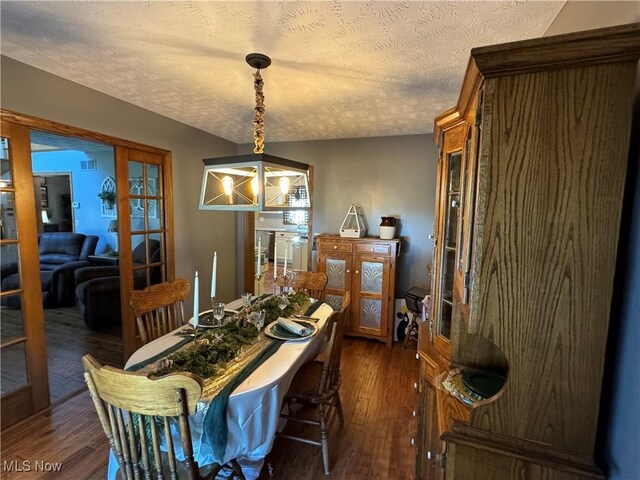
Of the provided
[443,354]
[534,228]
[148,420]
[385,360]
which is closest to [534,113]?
[534,228]

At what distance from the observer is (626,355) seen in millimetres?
732

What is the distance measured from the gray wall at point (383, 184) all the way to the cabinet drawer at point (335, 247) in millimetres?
423

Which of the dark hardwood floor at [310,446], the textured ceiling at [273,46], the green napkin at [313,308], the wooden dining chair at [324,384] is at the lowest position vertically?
the dark hardwood floor at [310,446]

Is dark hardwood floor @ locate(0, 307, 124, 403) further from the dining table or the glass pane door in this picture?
the dining table

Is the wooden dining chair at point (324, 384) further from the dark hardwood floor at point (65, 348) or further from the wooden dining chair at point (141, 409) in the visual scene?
the dark hardwood floor at point (65, 348)

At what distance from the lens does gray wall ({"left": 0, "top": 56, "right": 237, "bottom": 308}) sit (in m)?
2.11

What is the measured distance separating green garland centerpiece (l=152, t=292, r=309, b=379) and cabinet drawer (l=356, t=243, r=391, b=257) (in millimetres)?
1544

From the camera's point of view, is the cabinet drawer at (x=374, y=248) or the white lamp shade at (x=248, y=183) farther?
the cabinet drawer at (x=374, y=248)

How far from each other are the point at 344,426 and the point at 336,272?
1.78 metres

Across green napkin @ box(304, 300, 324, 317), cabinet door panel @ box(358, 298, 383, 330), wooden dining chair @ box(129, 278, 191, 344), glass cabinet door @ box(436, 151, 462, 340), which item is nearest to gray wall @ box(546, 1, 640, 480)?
glass cabinet door @ box(436, 151, 462, 340)

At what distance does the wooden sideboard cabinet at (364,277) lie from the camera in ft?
11.7

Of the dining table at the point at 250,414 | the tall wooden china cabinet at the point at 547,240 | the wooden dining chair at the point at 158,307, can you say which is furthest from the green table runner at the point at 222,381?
the tall wooden china cabinet at the point at 547,240

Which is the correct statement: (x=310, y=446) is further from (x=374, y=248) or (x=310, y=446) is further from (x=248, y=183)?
(x=374, y=248)

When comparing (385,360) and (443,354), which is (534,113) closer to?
(443,354)
